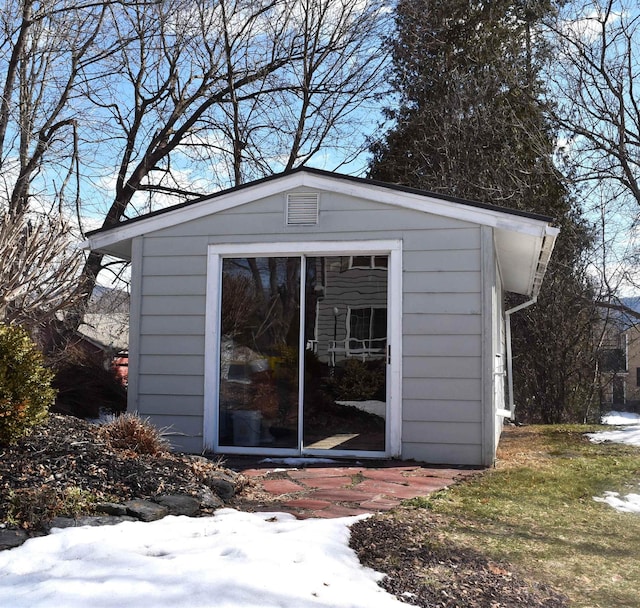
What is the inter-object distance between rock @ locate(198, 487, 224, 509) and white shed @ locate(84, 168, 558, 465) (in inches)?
93.3

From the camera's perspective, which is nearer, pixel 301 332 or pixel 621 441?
pixel 301 332

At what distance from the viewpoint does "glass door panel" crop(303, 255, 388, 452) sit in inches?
262

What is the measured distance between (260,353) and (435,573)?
152 inches

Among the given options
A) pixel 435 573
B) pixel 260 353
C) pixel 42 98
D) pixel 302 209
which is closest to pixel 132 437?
pixel 260 353

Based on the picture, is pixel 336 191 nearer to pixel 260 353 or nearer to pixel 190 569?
pixel 260 353

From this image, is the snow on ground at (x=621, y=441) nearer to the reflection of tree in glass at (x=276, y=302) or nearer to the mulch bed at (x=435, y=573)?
the mulch bed at (x=435, y=573)

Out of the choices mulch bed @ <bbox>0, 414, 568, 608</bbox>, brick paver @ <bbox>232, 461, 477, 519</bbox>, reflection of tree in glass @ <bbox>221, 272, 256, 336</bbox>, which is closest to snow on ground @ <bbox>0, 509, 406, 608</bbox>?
mulch bed @ <bbox>0, 414, 568, 608</bbox>

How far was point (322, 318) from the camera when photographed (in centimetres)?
680

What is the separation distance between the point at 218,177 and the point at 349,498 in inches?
465

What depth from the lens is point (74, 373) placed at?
9.44 meters

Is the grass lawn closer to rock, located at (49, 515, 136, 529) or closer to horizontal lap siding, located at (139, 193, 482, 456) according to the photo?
horizontal lap siding, located at (139, 193, 482, 456)

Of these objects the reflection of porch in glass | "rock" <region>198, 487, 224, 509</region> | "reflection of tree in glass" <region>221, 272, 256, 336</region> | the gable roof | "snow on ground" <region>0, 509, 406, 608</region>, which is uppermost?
the gable roof

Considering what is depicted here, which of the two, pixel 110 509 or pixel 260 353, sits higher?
pixel 260 353

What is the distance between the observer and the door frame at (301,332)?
6.46 meters
